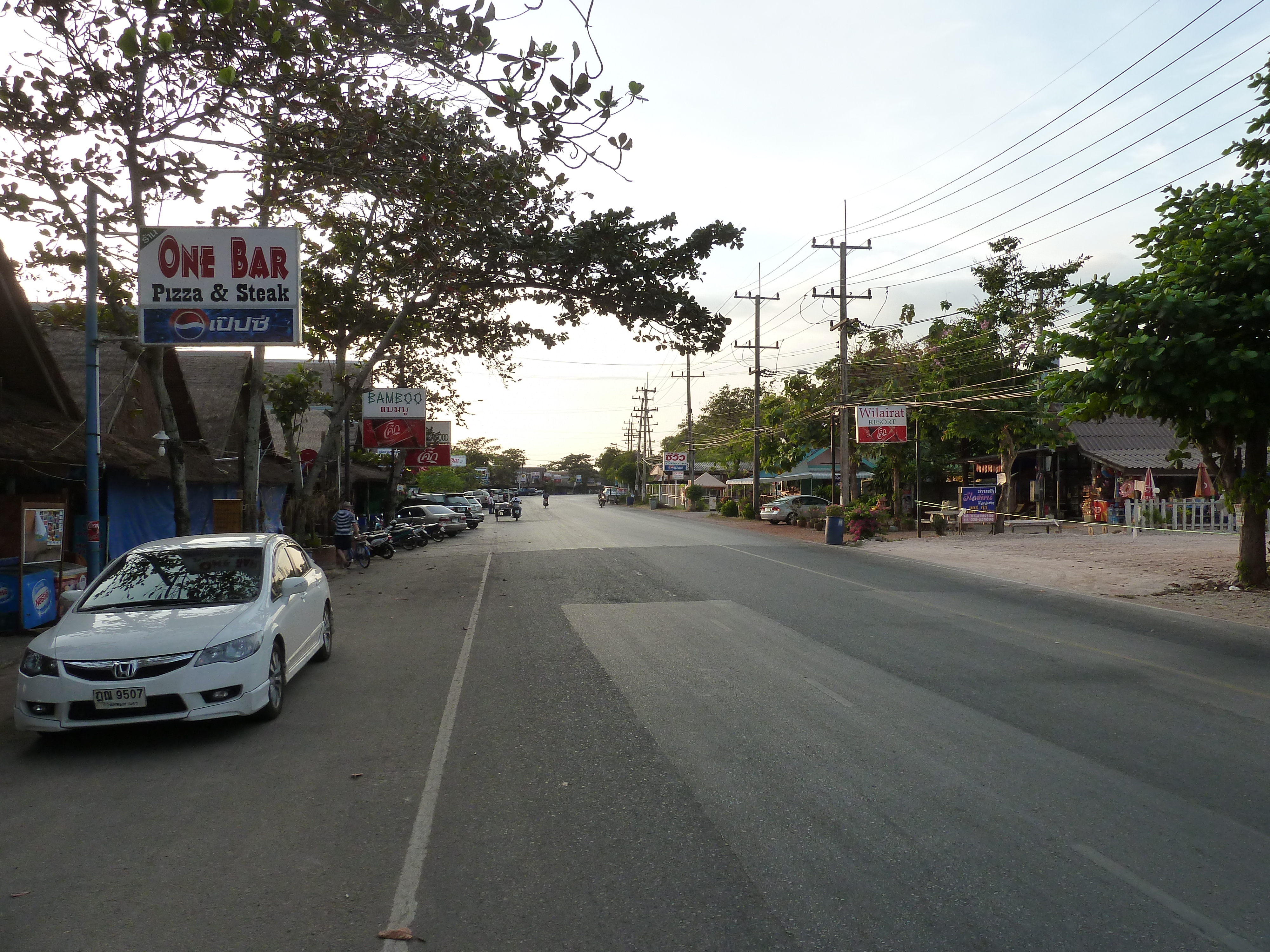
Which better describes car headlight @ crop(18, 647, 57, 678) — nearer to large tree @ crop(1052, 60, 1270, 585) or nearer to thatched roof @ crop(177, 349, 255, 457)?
large tree @ crop(1052, 60, 1270, 585)

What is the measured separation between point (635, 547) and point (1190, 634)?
56.7ft

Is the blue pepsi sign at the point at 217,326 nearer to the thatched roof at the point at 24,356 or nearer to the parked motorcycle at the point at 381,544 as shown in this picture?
the thatched roof at the point at 24,356

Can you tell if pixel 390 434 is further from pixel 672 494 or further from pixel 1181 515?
pixel 672 494

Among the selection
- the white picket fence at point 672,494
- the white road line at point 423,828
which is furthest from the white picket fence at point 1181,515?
the white picket fence at point 672,494

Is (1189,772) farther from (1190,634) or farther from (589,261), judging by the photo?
(589,261)

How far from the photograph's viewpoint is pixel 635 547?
90.5 feet

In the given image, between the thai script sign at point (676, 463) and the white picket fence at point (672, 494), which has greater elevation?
the thai script sign at point (676, 463)

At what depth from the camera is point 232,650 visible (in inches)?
282

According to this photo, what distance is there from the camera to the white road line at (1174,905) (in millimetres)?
3793

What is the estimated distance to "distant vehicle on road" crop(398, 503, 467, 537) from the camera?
1442 inches

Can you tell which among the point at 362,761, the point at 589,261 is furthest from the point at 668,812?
the point at 589,261

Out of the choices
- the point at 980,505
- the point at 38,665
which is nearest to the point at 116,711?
the point at 38,665

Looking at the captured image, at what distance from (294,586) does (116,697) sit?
79.9 inches

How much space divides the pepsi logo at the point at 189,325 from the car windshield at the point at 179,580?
4420 mm
